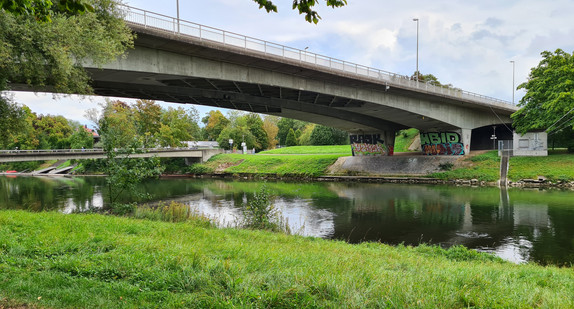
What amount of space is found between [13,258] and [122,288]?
9.89 feet

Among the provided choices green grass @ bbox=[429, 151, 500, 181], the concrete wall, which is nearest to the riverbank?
green grass @ bbox=[429, 151, 500, 181]

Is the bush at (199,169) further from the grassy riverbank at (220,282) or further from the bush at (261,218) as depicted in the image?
the grassy riverbank at (220,282)

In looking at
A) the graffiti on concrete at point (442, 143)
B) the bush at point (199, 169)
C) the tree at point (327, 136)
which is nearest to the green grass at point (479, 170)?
the graffiti on concrete at point (442, 143)

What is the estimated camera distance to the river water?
14.2m

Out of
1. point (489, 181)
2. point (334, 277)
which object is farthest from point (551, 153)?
point (334, 277)

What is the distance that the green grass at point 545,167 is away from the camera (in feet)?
107

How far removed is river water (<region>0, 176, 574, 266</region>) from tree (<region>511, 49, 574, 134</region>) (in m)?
10.2

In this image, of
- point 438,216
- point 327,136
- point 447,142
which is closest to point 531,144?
point 447,142

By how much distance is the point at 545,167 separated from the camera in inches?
1368

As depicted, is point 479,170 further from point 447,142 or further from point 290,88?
point 290,88

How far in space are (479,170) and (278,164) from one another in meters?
28.9

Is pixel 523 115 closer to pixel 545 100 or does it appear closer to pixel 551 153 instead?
pixel 545 100

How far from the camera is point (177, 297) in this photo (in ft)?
15.1

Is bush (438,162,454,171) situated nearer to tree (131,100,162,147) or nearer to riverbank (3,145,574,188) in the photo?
riverbank (3,145,574,188)
